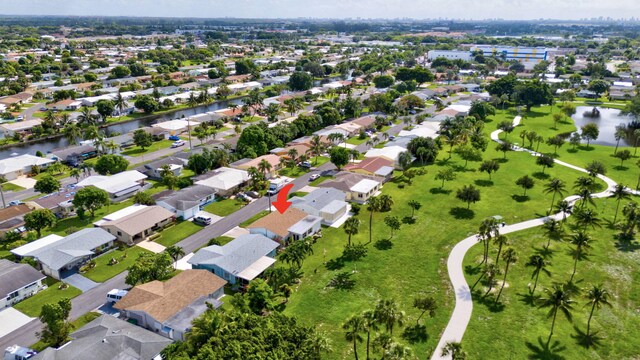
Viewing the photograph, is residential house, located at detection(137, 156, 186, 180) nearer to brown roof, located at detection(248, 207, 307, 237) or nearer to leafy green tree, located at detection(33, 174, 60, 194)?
leafy green tree, located at detection(33, 174, 60, 194)

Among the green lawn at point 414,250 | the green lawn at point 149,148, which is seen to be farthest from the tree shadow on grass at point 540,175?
the green lawn at point 149,148

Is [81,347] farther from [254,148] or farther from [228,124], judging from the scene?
[228,124]

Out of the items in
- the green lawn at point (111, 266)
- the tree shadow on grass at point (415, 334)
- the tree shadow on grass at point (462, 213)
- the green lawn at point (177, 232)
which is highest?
the tree shadow on grass at point (462, 213)

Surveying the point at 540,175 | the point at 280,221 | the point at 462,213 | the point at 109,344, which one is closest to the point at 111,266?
the point at 109,344

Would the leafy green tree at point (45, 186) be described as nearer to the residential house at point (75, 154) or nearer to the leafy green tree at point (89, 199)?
the leafy green tree at point (89, 199)

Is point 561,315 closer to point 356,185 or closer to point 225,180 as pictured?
point 356,185

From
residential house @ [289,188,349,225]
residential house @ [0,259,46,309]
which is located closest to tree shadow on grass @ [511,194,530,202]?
residential house @ [289,188,349,225]
